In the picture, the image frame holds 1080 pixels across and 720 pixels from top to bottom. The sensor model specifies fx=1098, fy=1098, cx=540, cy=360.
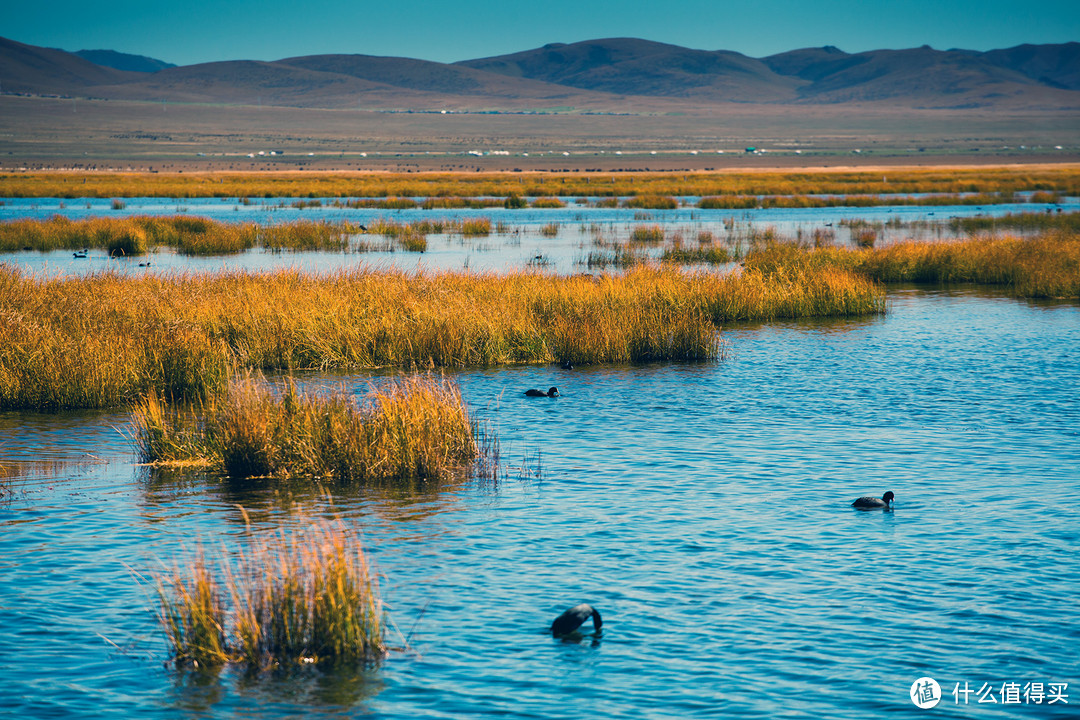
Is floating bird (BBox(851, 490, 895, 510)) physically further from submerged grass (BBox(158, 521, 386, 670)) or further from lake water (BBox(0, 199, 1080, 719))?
submerged grass (BBox(158, 521, 386, 670))

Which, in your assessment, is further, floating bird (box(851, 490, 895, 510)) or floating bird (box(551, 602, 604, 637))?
floating bird (box(851, 490, 895, 510))

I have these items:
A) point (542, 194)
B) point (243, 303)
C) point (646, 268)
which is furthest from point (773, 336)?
point (542, 194)

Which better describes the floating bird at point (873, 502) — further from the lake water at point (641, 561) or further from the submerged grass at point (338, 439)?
the submerged grass at point (338, 439)

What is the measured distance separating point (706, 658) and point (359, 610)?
2657 mm

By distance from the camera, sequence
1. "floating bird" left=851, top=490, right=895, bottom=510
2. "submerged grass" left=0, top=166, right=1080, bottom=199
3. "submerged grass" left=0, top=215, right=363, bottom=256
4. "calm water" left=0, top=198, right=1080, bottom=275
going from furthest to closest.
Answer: "submerged grass" left=0, top=166, right=1080, bottom=199, "submerged grass" left=0, top=215, right=363, bottom=256, "calm water" left=0, top=198, right=1080, bottom=275, "floating bird" left=851, top=490, right=895, bottom=510

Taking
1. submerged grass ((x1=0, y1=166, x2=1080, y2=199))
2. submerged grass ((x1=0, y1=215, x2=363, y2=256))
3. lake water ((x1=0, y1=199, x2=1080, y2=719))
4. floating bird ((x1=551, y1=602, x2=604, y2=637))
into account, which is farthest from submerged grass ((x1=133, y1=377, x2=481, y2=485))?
submerged grass ((x1=0, y1=166, x2=1080, y2=199))

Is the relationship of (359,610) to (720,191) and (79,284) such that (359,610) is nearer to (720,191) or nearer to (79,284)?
(79,284)

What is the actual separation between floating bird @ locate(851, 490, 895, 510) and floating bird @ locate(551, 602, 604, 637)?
14.3 ft

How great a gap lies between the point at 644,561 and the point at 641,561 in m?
0.03

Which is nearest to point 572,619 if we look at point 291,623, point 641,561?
point 641,561

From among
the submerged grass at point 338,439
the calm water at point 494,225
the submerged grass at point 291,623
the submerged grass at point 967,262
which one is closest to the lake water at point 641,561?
the submerged grass at point 291,623

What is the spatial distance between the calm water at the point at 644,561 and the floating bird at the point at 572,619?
13 centimetres

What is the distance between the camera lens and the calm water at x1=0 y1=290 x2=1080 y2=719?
25.8 feet

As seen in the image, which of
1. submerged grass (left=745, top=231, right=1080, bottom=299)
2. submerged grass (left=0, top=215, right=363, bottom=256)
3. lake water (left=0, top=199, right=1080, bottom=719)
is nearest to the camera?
lake water (left=0, top=199, right=1080, bottom=719)
